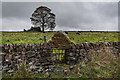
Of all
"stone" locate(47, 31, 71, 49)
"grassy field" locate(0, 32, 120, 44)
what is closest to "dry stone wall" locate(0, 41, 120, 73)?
"stone" locate(47, 31, 71, 49)

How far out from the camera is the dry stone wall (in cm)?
631

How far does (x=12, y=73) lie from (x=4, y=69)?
565 millimetres

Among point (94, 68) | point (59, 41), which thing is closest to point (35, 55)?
point (59, 41)

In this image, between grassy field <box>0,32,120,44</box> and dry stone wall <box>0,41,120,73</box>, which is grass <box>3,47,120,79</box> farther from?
grassy field <box>0,32,120,44</box>

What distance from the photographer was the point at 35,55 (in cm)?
681

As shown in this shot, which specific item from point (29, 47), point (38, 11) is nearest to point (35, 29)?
point (38, 11)

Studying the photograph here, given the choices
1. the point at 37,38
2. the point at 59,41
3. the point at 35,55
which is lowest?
the point at 35,55

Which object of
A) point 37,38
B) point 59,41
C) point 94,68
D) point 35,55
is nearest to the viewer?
point 94,68

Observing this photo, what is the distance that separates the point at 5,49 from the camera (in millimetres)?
6340

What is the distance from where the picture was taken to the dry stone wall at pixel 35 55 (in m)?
6.31

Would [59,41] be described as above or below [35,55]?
above

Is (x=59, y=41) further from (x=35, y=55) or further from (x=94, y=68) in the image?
(x=94, y=68)

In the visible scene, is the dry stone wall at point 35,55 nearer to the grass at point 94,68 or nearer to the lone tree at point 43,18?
the grass at point 94,68

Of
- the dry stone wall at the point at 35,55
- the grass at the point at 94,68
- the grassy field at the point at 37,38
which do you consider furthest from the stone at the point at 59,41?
the grassy field at the point at 37,38
